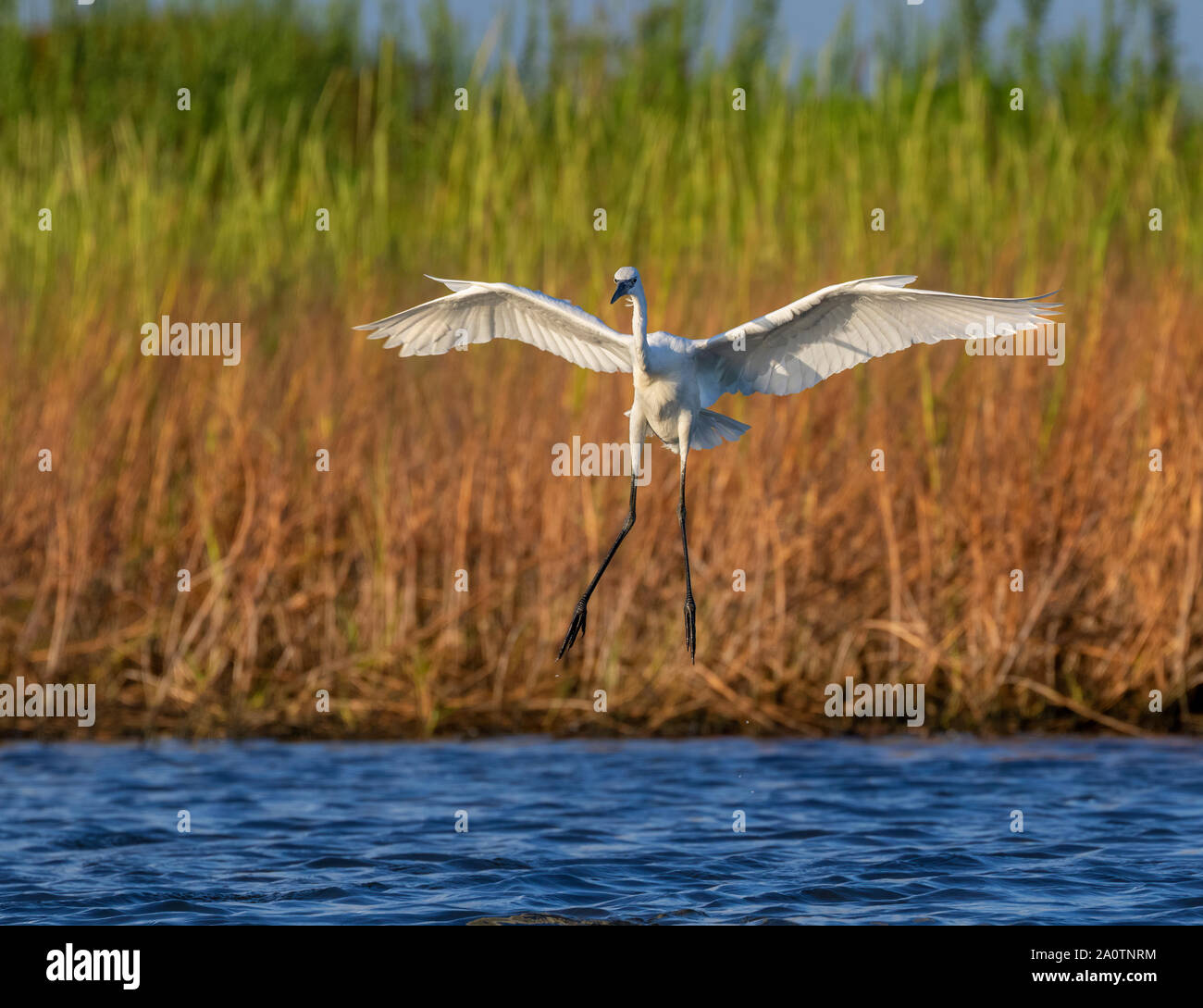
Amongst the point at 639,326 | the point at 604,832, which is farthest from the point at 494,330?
the point at 604,832

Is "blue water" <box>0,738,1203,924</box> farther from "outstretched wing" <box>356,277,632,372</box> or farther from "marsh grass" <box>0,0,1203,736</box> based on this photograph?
"outstretched wing" <box>356,277,632,372</box>

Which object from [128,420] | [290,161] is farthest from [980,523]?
[290,161]

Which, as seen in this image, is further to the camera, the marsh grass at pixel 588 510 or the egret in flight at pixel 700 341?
the marsh grass at pixel 588 510

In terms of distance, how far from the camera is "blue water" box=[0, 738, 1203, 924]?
6.16m

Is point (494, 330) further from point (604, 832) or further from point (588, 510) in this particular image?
point (588, 510)

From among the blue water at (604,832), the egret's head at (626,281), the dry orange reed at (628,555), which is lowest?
the blue water at (604,832)

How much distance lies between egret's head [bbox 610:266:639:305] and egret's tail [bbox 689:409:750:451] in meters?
0.83

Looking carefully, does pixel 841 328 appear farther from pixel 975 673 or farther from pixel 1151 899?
pixel 975 673

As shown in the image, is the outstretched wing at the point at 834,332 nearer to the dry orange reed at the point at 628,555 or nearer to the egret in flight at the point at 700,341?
the egret in flight at the point at 700,341

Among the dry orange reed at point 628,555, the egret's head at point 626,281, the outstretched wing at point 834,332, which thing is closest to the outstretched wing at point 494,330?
the outstretched wing at point 834,332

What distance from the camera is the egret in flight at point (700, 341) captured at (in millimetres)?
4207

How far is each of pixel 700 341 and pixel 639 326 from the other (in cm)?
61

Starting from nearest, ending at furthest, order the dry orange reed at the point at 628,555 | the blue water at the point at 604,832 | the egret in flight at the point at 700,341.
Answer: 1. the egret in flight at the point at 700,341
2. the blue water at the point at 604,832
3. the dry orange reed at the point at 628,555

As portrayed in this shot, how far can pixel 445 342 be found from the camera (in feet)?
14.7
